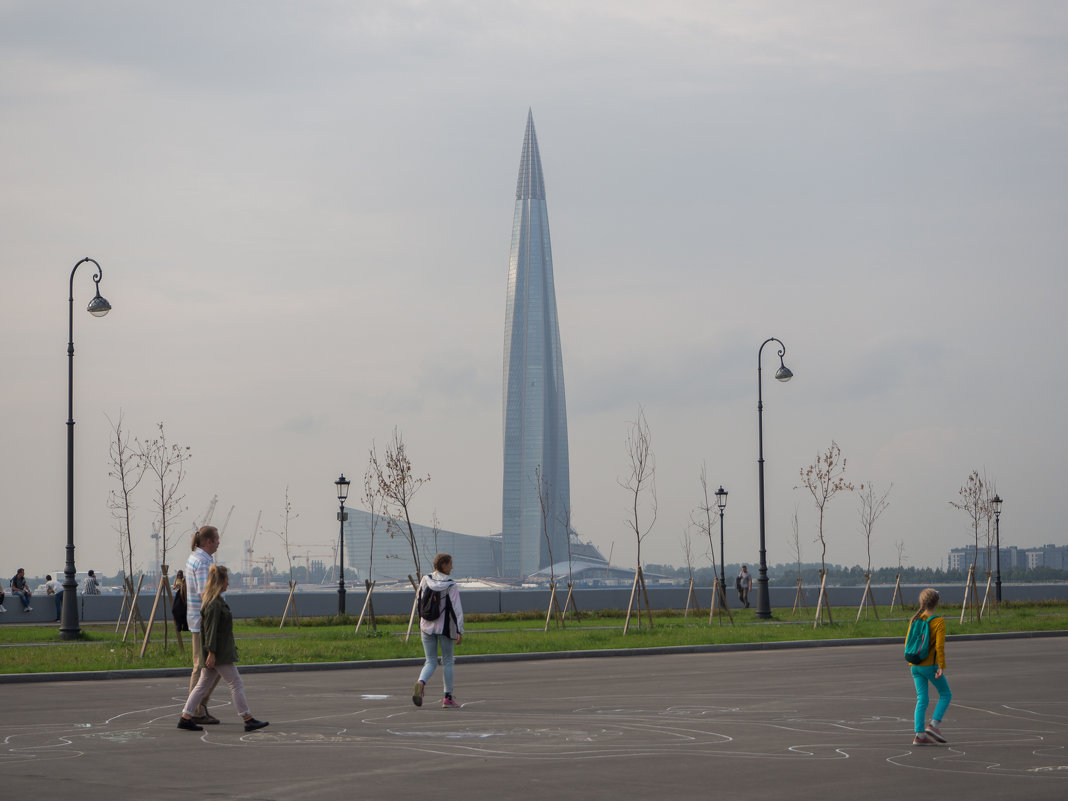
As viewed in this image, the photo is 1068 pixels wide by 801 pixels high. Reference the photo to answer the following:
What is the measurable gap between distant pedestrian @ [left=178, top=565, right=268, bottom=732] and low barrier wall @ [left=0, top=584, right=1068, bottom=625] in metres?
27.5

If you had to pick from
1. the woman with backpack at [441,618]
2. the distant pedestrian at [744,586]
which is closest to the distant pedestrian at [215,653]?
the woman with backpack at [441,618]

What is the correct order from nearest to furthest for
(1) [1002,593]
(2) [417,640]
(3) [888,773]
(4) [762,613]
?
(3) [888,773], (2) [417,640], (4) [762,613], (1) [1002,593]

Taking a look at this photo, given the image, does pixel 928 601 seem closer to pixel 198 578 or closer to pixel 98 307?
pixel 198 578

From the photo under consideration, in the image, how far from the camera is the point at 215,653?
13.3 meters

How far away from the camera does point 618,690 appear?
18.0 meters

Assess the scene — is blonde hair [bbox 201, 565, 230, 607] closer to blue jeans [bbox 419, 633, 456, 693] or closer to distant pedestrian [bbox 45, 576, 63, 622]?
blue jeans [bbox 419, 633, 456, 693]

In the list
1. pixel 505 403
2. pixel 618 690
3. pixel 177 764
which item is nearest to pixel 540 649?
pixel 618 690

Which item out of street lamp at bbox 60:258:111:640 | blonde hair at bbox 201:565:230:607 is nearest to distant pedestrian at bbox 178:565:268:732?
blonde hair at bbox 201:565:230:607

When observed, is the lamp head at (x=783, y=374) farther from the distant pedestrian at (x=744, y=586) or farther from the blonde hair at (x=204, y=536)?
the blonde hair at (x=204, y=536)

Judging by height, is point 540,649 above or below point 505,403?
below

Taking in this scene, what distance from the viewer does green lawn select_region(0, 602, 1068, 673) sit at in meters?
23.1

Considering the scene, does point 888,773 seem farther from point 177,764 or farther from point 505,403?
point 505,403

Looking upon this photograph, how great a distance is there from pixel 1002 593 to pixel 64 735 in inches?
2054

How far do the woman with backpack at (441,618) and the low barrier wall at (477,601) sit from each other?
85.2ft
